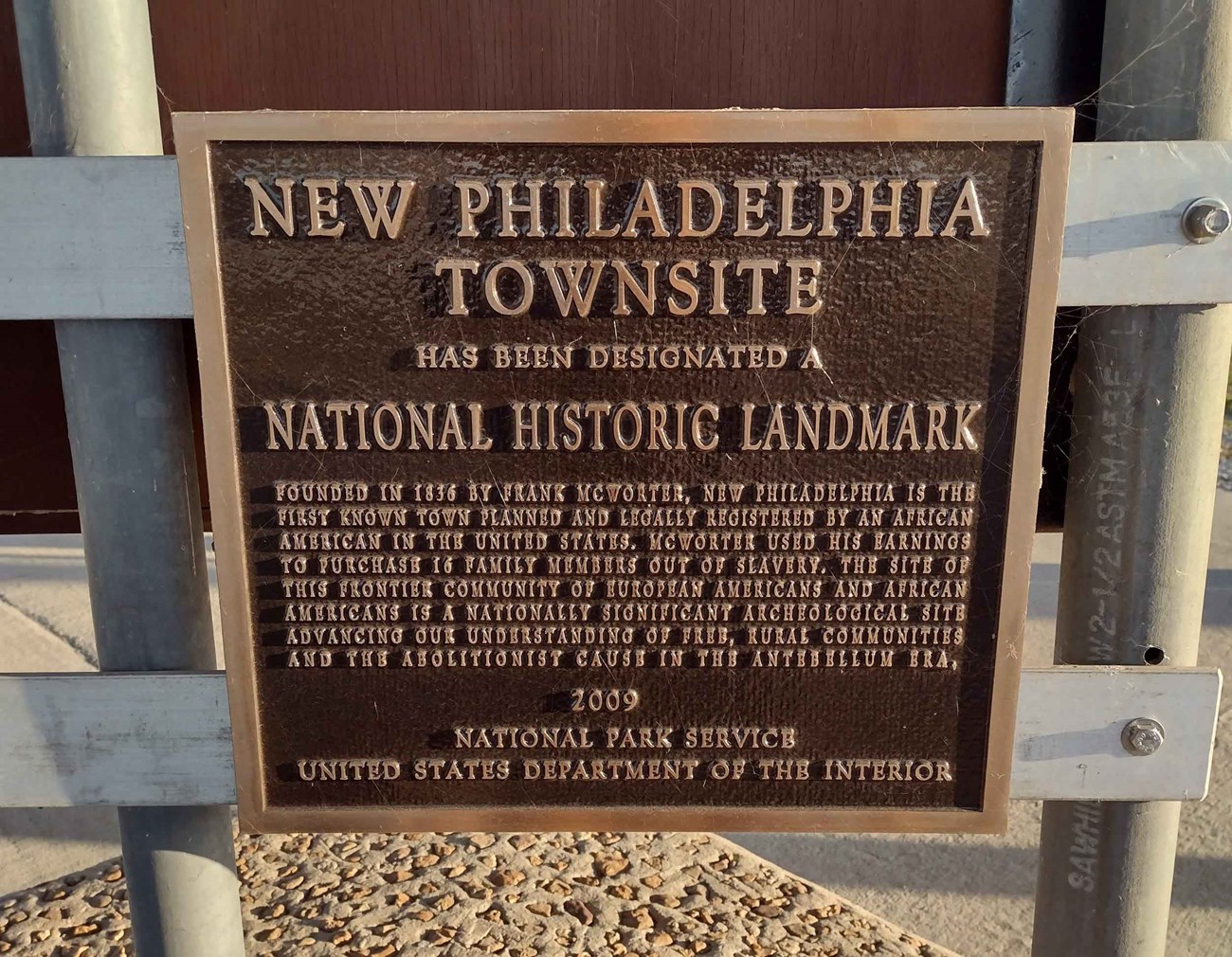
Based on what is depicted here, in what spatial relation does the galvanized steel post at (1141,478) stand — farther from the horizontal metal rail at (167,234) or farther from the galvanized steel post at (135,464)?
the galvanized steel post at (135,464)

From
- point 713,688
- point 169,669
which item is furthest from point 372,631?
point 713,688

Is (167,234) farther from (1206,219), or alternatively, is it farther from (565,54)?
(1206,219)

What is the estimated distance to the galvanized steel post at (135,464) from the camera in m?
1.80

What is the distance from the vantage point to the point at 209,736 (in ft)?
6.79

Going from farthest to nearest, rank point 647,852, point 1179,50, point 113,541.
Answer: point 647,852 < point 113,541 < point 1179,50

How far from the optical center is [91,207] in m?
1.81

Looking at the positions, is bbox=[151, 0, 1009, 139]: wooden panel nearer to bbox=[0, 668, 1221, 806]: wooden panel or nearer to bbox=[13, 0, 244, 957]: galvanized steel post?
bbox=[13, 0, 244, 957]: galvanized steel post

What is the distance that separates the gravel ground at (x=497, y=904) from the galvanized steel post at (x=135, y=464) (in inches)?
30.6

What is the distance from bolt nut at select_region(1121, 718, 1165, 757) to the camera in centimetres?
201

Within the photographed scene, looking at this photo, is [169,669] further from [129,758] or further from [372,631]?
[372,631]

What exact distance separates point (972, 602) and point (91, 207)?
6.44 feet

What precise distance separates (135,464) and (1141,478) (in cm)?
211

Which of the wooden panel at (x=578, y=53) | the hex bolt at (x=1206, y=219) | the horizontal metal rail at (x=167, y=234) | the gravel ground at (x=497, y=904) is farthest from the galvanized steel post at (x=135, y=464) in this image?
→ the hex bolt at (x=1206, y=219)

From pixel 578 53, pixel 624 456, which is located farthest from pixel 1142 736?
pixel 578 53
